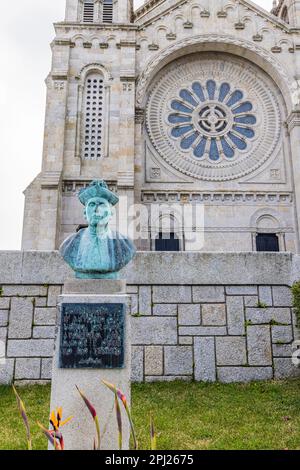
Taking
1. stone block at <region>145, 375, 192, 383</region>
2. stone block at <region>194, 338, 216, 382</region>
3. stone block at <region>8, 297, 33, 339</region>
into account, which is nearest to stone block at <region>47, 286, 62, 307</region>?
stone block at <region>8, 297, 33, 339</region>

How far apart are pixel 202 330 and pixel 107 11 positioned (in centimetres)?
2091

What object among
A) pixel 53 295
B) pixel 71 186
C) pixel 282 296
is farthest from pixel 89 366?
pixel 71 186

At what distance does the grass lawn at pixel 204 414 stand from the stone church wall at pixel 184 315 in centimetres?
44

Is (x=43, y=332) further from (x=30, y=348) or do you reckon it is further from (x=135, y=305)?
(x=135, y=305)

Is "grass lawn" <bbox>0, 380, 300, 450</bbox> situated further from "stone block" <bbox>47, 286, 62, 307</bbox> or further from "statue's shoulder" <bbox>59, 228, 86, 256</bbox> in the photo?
"statue's shoulder" <bbox>59, 228, 86, 256</bbox>

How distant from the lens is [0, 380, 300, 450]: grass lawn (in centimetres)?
545

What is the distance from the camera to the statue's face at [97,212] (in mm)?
5730

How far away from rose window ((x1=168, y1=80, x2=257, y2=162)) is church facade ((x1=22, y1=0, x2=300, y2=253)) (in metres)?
0.06

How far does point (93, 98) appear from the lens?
21391 millimetres

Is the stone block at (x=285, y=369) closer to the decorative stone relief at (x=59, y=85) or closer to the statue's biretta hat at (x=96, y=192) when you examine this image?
the statue's biretta hat at (x=96, y=192)

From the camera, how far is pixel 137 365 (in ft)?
27.8

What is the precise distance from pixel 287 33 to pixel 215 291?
19.1 m

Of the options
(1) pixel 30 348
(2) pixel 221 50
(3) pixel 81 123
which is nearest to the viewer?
(1) pixel 30 348

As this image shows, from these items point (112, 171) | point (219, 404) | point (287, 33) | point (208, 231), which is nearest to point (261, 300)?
point (219, 404)
